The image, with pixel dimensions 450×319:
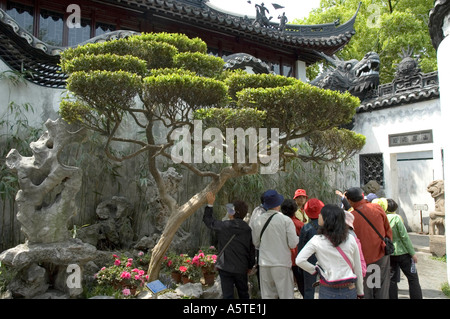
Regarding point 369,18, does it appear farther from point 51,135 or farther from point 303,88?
point 51,135

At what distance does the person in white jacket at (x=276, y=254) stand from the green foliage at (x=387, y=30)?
10.7 metres

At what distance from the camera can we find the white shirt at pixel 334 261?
2.54 meters

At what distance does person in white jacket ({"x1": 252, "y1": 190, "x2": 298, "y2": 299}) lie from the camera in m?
3.20

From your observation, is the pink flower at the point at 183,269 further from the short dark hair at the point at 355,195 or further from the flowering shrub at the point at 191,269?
the short dark hair at the point at 355,195

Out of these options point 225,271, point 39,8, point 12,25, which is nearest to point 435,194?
point 225,271

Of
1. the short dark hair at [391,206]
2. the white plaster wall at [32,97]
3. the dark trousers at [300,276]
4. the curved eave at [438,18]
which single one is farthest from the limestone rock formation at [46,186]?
the curved eave at [438,18]

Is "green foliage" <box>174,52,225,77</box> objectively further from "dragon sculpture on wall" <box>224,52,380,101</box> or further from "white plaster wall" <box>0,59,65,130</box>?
"dragon sculpture on wall" <box>224,52,380,101</box>

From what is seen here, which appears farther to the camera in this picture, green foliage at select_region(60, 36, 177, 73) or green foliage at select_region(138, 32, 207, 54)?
green foliage at select_region(138, 32, 207, 54)

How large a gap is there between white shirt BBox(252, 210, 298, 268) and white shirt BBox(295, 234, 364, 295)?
1.87 feet

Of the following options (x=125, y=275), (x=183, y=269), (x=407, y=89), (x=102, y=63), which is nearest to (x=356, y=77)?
(x=407, y=89)

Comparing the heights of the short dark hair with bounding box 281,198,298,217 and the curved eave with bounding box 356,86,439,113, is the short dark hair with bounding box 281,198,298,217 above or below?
below

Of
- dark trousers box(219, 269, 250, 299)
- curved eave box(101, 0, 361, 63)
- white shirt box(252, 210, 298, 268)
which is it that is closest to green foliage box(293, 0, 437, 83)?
curved eave box(101, 0, 361, 63)

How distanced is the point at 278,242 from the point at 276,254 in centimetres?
11
